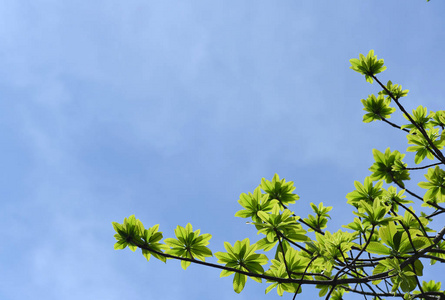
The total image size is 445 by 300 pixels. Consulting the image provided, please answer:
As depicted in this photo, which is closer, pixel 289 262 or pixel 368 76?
pixel 289 262

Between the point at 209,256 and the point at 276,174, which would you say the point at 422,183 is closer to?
the point at 276,174

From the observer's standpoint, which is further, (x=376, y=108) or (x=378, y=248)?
(x=376, y=108)

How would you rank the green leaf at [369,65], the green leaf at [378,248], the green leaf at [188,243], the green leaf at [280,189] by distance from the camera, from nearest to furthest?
the green leaf at [378,248], the green leaf at [188,243], the green leaf at [280,189], the green leaf at [369,65]

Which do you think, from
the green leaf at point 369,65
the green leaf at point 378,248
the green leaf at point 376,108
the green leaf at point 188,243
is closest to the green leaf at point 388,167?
the green leaf at point 376,108

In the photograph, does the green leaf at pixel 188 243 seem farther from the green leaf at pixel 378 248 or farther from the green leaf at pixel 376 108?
the green leaf at pixel 376 108

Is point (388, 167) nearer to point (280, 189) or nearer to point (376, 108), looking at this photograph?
point (376, 108)

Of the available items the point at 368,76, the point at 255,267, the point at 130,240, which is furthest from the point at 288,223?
the point at 368,76

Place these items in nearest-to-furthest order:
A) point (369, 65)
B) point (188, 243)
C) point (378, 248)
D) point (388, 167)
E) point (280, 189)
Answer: point (378, 248) → point (188, 243) → point (280, 189) → point (388, 167) → point (369, 65)

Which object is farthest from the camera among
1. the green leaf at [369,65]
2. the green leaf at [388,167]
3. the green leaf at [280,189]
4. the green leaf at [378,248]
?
the green leaf at [369,65]

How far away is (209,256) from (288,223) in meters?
0.69

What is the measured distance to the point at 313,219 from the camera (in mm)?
4340

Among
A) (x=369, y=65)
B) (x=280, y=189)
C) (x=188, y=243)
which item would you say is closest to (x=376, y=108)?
(x=369, y=65)

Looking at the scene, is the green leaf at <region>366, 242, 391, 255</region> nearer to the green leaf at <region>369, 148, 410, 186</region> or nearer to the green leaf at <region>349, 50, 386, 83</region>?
the green leaf at <region>369, 148, 410, 186</region>

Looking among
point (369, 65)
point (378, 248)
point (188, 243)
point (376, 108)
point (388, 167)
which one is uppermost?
point (369, 65)
